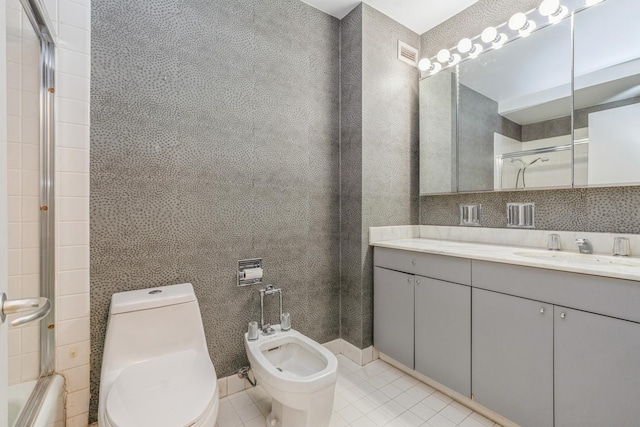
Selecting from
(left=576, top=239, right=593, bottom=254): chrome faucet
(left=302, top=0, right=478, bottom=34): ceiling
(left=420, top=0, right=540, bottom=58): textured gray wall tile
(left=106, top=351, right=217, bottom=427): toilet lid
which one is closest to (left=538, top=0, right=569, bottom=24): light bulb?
(left=420, top=0, right=540, bottom=58): textured gray wall tile

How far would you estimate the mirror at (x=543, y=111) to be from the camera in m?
1.49

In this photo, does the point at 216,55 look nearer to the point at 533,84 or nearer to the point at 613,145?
the point at 533,84

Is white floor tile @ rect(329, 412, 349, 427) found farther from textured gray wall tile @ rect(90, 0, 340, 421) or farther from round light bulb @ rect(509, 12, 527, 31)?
round light bulb @ rect(509, 12, 527, 31)

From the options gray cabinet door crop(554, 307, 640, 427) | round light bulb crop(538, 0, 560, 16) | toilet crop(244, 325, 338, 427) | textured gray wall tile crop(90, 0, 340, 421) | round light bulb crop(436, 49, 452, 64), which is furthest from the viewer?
round light bulb crop(436, 49, 452, 64)

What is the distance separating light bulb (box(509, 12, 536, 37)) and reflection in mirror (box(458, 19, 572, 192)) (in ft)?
0.15

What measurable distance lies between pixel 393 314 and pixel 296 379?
3.04 feet

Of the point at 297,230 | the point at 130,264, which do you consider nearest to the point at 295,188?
the point at 297,230

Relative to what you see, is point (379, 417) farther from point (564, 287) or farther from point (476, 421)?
point (564, 287)

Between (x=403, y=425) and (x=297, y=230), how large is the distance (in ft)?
4.11

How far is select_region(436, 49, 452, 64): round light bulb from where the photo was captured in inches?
85.6

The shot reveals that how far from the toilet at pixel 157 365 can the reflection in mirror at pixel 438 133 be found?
73.9 inches

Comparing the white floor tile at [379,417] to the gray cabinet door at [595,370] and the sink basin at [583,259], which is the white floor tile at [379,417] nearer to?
the gray cabinet door at [595,370]

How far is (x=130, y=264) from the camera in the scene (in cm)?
146

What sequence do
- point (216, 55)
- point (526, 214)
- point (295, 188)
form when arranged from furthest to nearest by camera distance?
point (295, 188) → point (526, 214) → point (216, 55)
